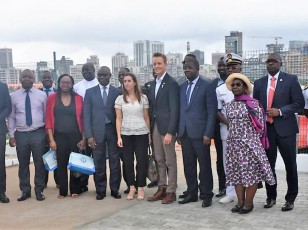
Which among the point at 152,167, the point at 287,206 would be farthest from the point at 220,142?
the point at 287,206

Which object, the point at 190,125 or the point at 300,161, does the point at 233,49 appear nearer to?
the point at 300,161

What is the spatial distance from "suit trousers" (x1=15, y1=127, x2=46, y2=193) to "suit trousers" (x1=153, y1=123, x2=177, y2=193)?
175 cm

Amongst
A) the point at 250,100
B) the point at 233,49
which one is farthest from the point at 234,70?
the point at 233,49

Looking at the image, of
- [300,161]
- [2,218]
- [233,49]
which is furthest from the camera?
[233,49]

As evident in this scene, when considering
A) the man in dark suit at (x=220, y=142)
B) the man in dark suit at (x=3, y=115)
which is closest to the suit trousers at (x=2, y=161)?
the man in dark suit at (x=3, y=115)

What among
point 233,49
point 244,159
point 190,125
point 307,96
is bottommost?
point 244,159

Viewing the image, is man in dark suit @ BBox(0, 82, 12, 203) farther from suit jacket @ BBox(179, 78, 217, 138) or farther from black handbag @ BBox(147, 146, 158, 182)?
suit jacket @ BBox(179, 78, 217, 138)

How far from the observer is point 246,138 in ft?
17.4

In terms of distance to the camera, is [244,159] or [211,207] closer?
[244,159]

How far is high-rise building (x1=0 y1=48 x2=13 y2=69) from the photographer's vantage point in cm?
1199

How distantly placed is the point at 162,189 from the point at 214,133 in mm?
1161

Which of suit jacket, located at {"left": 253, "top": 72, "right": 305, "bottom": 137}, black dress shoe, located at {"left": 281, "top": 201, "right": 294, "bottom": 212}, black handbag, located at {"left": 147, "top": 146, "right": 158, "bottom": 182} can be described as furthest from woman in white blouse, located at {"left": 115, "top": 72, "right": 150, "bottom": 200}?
black dress shoe, located at {"left": 281, "top": 201, "right": 294, "bottom": 212}

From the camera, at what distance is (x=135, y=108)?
623 centimetres

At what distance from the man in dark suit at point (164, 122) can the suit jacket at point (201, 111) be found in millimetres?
205
